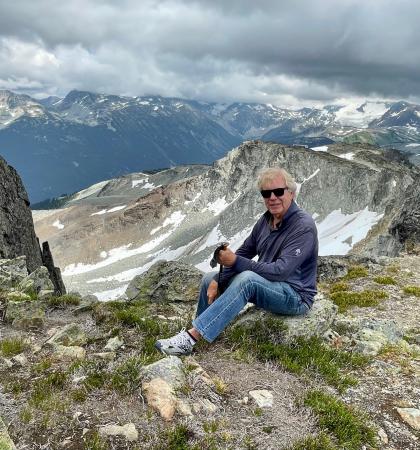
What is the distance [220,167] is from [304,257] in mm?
180235

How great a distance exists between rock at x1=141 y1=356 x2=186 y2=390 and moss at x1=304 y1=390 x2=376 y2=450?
82.6 inches

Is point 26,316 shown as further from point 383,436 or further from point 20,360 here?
point 383,436

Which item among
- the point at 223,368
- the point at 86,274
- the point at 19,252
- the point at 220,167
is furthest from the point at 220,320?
the point at 220,167

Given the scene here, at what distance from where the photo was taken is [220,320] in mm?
8500

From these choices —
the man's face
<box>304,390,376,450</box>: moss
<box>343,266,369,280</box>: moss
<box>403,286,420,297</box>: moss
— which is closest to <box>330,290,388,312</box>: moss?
<box>403,286,420,297</box>: moss

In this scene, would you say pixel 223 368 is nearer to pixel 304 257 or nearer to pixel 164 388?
pixel 164 388

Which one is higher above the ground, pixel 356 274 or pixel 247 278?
pixel 247 278

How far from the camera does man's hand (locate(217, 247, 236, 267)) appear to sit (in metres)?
8.88

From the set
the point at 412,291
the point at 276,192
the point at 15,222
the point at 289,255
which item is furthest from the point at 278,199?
the point at 15,222

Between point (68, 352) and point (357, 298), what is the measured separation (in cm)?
1246

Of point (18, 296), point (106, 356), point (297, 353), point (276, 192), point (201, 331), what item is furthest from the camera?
point (18, 296)

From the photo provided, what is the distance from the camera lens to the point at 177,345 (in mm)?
8156

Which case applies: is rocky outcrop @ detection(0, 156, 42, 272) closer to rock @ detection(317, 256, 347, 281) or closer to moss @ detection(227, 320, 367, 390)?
rock @ detection(317, 256, 347, 281)

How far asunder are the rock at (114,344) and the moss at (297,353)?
91.1 inches
